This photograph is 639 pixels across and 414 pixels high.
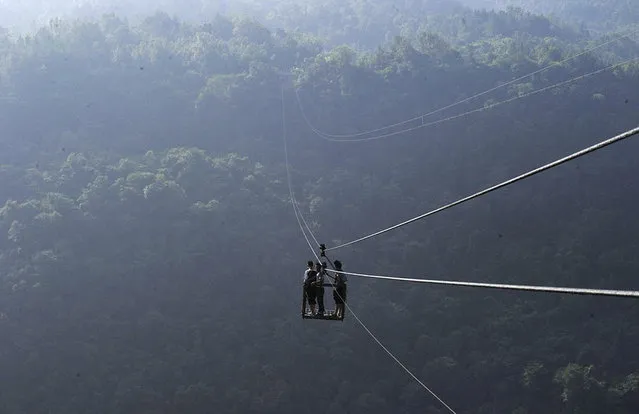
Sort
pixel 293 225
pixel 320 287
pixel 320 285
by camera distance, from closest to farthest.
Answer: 1. pixel 320 285
2. pixel 320 287
3. pixel 293 225

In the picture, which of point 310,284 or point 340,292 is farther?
point 310,284

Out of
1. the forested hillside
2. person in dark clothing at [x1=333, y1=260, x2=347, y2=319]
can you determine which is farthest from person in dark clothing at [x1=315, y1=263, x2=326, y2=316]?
the forested hillside

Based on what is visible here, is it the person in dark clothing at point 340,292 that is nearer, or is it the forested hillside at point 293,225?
the person in dark clothing at point 340,292

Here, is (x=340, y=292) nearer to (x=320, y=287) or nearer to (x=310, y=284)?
(x=320, y=287)

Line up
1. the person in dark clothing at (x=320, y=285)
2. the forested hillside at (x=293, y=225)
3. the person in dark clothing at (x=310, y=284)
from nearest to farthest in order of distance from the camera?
the person in dark clothing at (x=320, y=285) → the person in dark clothing at (x=310, y=284) → the forested hillside at (x=293, y=225)

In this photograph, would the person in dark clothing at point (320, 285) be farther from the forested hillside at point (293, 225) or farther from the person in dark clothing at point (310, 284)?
the forested hillside at point (293, 225)

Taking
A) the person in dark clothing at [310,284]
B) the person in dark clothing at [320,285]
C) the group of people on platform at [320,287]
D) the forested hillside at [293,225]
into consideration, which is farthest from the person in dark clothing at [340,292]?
the forested hillside at [293,225]

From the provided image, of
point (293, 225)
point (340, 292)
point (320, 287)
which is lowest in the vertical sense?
point (340, 292)

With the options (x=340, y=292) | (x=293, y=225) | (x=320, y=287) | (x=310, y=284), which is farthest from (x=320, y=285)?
(x=293, y=225)
